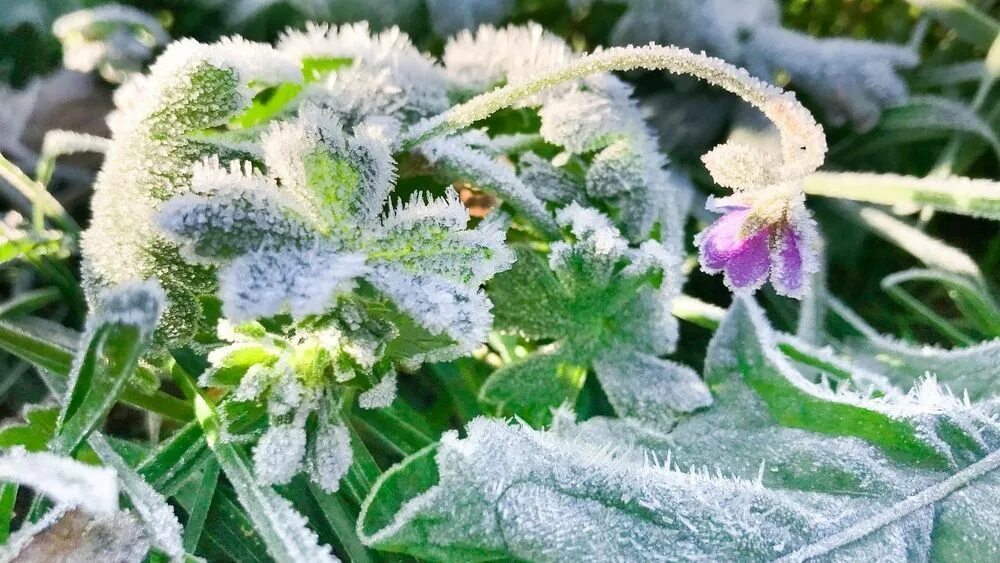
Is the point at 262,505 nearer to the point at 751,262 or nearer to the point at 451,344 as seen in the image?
the point at 451,344

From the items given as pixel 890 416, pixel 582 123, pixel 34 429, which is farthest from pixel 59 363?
pixel 890 416

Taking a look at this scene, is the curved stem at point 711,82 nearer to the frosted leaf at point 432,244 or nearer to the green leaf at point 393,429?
the frosted leaf at point 432,244

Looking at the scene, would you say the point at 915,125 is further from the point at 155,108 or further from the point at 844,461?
the point at 155,108

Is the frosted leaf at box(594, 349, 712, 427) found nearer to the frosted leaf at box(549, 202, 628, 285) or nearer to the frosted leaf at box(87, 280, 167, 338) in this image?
the frosted leaf at box(549, 202, 628, 285)

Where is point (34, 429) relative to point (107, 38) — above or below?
below

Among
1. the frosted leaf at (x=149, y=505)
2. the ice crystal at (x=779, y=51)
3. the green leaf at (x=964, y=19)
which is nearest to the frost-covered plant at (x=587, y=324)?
the frosted leaf at (x=149, y=505)

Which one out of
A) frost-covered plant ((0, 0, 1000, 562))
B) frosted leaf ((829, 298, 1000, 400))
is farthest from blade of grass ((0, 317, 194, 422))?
frosted leaf ((829, 298, 1000, 400))
